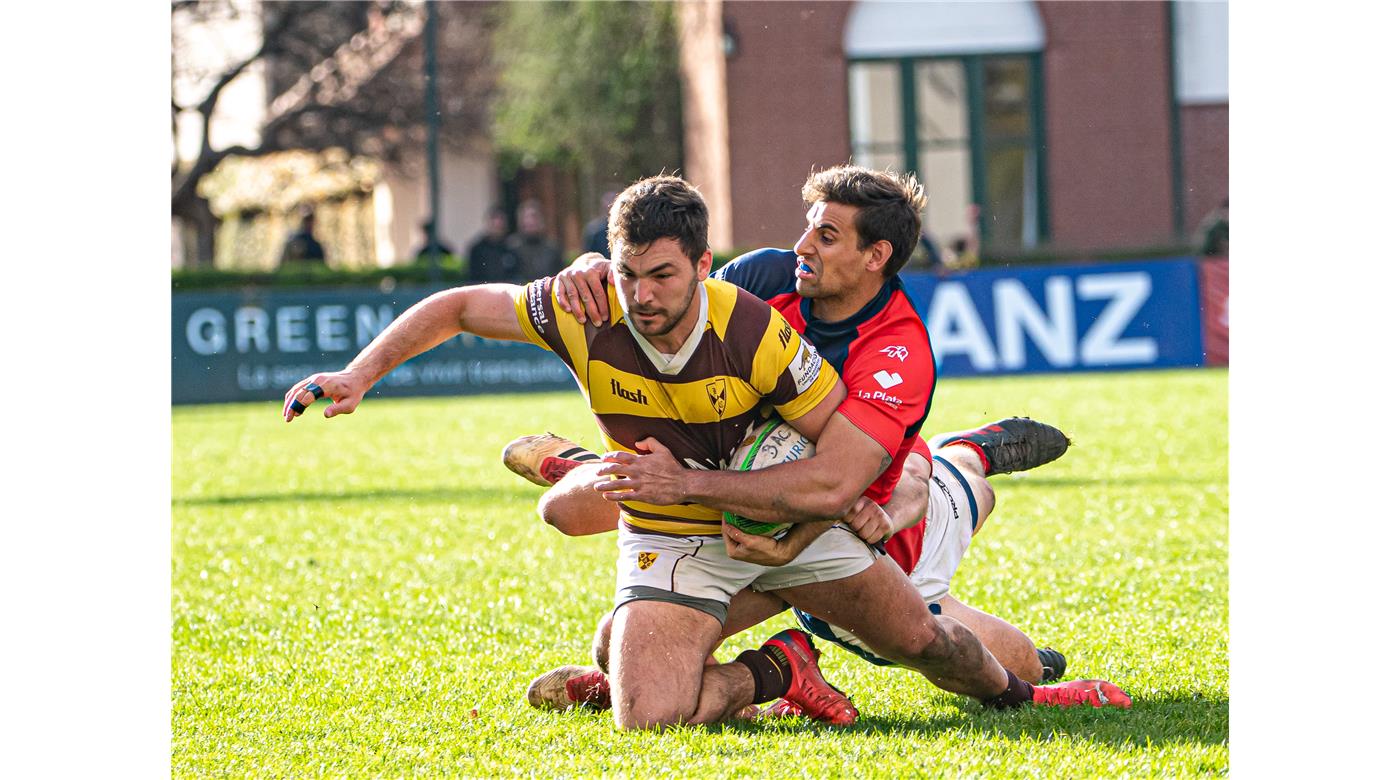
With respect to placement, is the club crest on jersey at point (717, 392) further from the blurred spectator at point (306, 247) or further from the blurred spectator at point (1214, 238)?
the blurred spectator at point (1214, 238)

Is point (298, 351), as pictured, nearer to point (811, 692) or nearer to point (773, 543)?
point (811, 692)

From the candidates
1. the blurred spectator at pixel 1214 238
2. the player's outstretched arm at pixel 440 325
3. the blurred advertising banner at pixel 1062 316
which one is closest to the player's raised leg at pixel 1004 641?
the player's outstretched arm at pixel 440 325

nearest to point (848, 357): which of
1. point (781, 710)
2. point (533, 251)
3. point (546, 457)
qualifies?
point (781, 710)

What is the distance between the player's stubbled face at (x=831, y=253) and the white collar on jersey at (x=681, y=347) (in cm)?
39

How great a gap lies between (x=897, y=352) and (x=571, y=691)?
1484 mm

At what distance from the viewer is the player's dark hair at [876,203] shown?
4969 mm

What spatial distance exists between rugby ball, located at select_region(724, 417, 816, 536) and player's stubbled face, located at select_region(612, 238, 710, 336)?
1.63ft

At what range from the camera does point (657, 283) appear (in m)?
4.56

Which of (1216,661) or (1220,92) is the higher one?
(1220,92)
